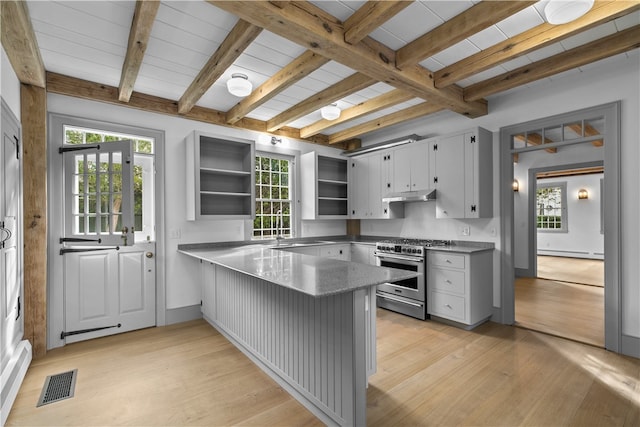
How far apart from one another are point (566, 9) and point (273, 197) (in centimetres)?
384

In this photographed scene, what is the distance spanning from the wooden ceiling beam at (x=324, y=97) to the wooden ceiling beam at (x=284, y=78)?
0.54m

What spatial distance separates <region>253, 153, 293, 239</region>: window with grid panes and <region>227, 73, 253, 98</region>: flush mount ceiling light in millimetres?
1617

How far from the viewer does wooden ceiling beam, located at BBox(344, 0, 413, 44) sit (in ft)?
6.28

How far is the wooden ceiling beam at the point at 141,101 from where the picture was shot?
313 cm

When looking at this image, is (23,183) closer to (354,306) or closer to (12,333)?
(12,333)

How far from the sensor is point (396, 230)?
5.00 meters

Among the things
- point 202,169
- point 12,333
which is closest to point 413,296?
point 202,169

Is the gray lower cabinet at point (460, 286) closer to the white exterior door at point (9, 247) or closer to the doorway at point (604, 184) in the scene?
the doorway at point (604, 184)

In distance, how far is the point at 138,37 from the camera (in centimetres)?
223

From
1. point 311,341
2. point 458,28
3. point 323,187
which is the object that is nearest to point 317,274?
point 311,341

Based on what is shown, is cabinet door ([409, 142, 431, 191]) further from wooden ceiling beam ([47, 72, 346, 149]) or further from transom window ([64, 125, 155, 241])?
transom window ([64, 125, 155, 241])

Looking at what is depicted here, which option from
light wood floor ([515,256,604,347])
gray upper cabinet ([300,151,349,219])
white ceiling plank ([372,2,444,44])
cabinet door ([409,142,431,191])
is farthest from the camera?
gray upper cabinet ([300,151,349,219])

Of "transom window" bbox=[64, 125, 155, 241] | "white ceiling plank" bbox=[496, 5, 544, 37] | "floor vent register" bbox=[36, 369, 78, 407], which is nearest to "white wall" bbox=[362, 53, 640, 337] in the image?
"white ceiling plank" bbox=[496, 5, 544, 37]

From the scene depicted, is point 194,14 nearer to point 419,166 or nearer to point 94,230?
point 94,230
